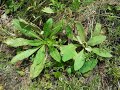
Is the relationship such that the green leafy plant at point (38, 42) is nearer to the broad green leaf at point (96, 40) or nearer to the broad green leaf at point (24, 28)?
the broad green leaf at point (24, 28)

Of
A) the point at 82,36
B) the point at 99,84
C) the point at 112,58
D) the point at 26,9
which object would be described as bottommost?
the point at 99,84

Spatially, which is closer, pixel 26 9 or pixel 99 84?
pixel 99 84

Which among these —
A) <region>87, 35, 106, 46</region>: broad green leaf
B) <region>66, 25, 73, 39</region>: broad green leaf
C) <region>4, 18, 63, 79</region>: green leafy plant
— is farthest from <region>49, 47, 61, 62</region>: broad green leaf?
<region>87, 35, 106, 46</region>: broad green leaf

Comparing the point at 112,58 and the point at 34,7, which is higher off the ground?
the point at 34,7

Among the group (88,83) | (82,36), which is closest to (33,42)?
(82,36)

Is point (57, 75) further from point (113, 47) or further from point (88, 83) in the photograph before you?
point (113, 47)

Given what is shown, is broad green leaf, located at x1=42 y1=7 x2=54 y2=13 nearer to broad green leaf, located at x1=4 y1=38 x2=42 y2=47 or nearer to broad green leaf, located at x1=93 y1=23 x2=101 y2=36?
broad green leaf, located at x1=4 y1=38 x2=42 y2=47

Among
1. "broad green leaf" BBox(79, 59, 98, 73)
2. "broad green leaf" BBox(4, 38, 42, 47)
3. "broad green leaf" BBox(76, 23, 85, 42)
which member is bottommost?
"broad green leaf" BBox(79, 59, 98, 73)
